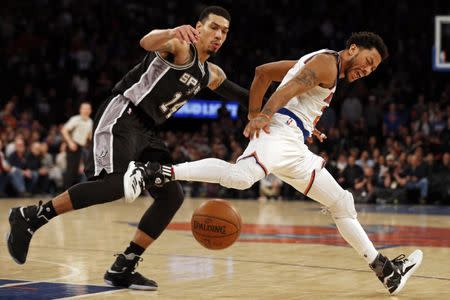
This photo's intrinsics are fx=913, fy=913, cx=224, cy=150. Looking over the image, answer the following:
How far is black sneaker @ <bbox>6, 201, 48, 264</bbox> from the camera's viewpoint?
6434 mm

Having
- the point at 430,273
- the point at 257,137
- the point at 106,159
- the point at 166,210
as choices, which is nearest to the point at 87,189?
the point at 106,159

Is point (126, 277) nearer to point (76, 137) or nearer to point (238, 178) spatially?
point (238, 178)

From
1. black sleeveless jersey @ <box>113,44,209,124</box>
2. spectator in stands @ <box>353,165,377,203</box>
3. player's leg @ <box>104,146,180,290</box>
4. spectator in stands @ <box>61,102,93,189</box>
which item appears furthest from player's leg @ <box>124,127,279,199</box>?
spectator in stands @ <box>353,165,377,203</box>

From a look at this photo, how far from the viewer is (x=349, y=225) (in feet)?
22.3

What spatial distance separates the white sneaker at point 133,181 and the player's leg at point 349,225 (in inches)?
42.1

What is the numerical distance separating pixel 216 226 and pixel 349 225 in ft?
3.26

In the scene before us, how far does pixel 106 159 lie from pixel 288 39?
57.9 feet

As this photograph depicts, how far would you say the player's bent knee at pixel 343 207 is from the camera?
22.2 feet

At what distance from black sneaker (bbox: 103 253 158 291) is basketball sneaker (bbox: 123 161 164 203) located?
24.0 inches

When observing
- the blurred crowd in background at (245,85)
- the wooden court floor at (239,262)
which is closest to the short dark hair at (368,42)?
the wooden court floor at (239,262)

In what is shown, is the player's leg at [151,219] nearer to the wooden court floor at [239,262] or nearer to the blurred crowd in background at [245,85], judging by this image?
the wooden court floor at [239,262]

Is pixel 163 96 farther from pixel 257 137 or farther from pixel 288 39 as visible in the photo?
pixel 288 39

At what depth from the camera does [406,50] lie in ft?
74.2

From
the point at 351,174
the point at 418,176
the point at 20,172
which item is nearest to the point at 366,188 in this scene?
the point at 351,174
